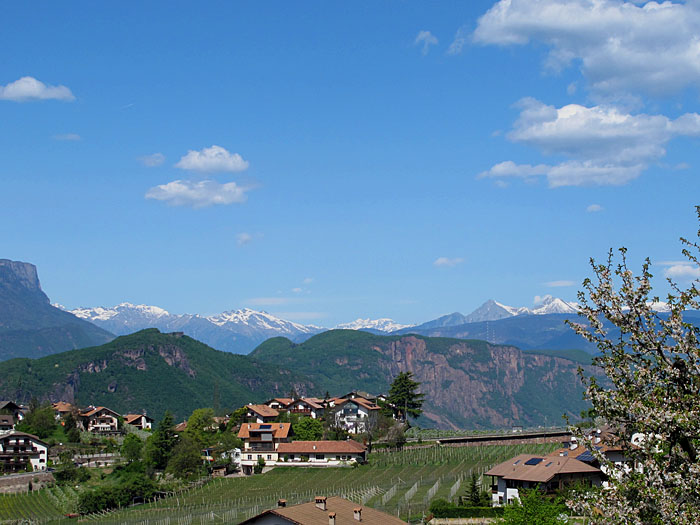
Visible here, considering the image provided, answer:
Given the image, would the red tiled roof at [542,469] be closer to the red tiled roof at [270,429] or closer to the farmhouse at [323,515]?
the farmhouse at [323,515]

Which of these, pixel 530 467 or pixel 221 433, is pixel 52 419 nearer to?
pixel 221 433

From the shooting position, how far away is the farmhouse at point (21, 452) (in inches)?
4272

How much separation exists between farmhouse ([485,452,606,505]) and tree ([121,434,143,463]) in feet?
206

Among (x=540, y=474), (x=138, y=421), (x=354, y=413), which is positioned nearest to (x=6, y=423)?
(x=138, y=421)

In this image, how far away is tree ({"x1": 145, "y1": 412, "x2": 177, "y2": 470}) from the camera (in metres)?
108

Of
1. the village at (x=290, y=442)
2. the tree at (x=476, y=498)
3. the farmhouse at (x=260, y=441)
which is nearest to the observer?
the tree at (x=476, y=498)

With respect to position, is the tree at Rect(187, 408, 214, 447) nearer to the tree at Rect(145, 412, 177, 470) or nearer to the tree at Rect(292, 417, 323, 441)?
the tree at Rect(145, 412, 177, 470)

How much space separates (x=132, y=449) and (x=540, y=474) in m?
70.5

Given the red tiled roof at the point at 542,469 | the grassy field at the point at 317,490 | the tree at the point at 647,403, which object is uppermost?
the tree at the point at 647,403

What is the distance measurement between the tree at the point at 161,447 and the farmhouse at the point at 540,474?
57002 mm

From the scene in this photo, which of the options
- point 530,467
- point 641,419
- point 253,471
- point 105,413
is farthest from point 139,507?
point 641,419

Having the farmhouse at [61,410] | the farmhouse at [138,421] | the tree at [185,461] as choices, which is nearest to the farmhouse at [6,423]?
the farmhouse at [61,410]

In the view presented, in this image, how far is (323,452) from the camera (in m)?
102

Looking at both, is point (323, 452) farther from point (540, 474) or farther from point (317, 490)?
point (540, 474)
